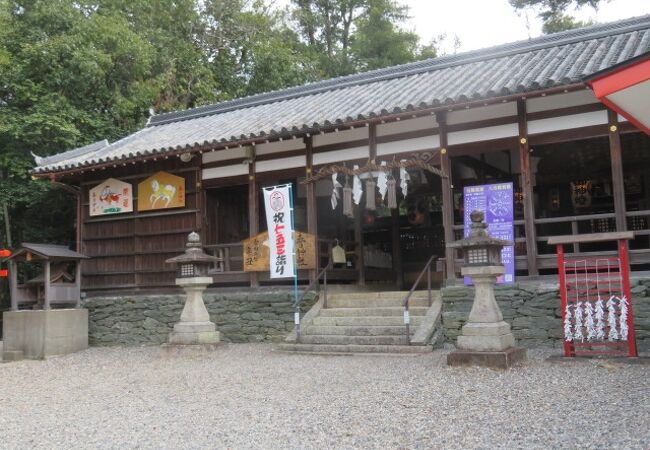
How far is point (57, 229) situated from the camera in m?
17.0

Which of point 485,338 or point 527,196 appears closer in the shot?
point 485,338

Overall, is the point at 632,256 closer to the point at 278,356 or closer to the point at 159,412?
the point at 278,356

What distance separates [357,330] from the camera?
32.8 feet

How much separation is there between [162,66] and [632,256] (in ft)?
52.6

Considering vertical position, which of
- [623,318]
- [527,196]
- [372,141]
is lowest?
[623,318]

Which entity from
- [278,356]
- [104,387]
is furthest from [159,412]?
[278,356]

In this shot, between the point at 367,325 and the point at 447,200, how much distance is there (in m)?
2.62

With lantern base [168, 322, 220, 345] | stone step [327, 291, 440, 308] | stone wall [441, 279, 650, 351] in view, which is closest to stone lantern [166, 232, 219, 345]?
lantern base [168, 322, 220, 345]

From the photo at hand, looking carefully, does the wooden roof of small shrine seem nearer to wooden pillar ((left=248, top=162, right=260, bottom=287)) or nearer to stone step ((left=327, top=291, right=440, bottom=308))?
wooden pillar ((left=248, top=162, right=260, bottom=287))

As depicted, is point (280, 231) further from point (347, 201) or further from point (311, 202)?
point (347, 201)

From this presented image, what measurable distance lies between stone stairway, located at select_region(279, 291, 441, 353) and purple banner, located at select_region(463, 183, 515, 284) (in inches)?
43.7

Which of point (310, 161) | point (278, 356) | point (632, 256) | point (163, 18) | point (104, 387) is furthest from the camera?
point (163, 18)

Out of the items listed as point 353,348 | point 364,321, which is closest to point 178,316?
point 364,321

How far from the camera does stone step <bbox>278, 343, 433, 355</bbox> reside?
9.06 metres
